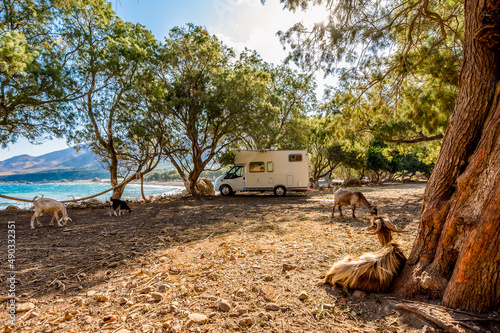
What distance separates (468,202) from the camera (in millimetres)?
1798

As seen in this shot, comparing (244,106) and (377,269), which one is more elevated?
(244,106)

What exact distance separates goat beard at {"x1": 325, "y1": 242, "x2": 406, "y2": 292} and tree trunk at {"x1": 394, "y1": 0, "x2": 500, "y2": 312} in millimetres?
94

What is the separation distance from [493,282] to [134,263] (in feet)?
12.2

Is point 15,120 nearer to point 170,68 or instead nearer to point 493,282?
point 170,68

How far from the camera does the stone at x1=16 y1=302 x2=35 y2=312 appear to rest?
2.15 meters

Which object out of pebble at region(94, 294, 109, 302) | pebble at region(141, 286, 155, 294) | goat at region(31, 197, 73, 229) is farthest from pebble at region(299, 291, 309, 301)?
goat at region(31, 197, 73, 229)

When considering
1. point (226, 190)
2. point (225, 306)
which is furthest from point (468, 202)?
point (226, 190)

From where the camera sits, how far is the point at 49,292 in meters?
2.48

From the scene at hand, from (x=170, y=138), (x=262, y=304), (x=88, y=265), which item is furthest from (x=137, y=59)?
(x=262, y=304)

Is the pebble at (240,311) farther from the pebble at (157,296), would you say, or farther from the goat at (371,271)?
the goat at (371,271)

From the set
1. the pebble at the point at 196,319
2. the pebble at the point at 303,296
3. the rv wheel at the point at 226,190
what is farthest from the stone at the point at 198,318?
the rv wheel at the point at 226,190

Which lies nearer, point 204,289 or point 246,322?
point 246,322

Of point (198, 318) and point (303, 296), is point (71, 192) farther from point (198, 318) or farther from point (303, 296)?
point (303, 296)

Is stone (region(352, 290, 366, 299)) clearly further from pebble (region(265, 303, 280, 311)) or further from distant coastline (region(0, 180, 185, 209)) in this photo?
distant coastline (region(0, 180, 185, 209))
